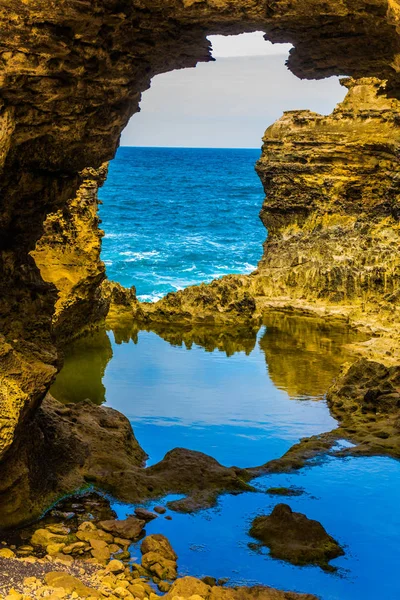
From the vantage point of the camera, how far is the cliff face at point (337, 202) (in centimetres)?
2530

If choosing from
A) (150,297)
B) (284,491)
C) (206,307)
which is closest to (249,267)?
(150,297)

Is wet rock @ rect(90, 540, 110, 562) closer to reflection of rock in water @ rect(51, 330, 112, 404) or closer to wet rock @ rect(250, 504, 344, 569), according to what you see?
wet rock @ rect(250, 504, 344, 569)

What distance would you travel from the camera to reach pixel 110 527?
9.02 meters

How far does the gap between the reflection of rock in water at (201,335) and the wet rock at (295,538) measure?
10.9 meters

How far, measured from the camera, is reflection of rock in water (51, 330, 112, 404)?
16.4m

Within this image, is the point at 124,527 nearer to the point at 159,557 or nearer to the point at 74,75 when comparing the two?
the point at 159,557

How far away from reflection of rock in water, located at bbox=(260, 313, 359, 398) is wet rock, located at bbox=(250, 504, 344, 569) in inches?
279

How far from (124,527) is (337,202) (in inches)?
797

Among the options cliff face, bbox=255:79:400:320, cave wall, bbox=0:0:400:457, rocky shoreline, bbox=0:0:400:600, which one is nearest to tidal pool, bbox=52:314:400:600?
rocky shoreline, bbox=0:0:400:600

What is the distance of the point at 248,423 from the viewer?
14703 mm

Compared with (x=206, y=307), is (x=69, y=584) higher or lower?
lower

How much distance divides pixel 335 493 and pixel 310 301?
582 inches

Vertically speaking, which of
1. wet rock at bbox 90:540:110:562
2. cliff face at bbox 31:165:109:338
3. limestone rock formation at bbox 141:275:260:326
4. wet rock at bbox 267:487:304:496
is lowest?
wet rock at bbox 90:540:110:562

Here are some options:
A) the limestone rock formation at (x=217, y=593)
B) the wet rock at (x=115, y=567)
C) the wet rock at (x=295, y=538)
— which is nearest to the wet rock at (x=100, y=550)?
the wet rock at (x=115, y=567)
